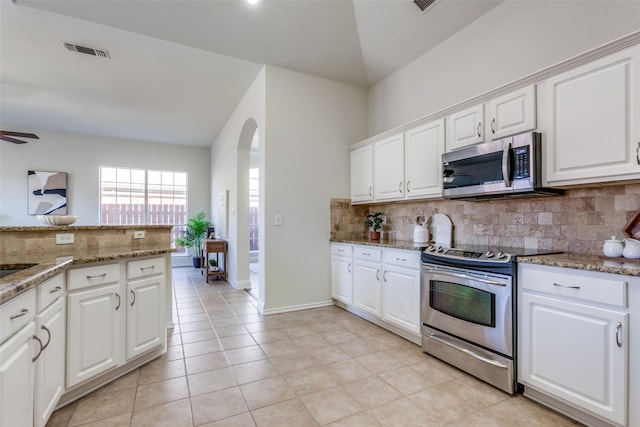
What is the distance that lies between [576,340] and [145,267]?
2.83 m

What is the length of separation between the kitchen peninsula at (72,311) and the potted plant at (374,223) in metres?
2.27

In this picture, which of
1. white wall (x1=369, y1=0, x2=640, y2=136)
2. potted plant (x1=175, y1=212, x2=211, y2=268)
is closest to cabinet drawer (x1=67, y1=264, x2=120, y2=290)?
white wall (x1=369, y1=0, x2=640, y2=136)

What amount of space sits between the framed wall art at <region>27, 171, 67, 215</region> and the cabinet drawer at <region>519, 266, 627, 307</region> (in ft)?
26.3

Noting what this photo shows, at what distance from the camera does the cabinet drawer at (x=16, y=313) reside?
1.16 meters

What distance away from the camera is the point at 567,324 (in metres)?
1.73

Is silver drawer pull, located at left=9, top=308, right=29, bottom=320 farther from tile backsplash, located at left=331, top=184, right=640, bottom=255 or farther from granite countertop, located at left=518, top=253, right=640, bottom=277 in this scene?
tile backsplash, located at left=331, top=184, right=640, bottom=255

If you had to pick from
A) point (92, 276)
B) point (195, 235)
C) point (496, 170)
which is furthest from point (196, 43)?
point (195, 235)

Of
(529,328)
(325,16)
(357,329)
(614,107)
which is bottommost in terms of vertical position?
(357,329)

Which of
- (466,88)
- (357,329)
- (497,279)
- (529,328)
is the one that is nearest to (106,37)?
(466,88)

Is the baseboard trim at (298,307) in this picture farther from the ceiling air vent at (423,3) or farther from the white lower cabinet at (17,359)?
the ceiling air vent at (423,3)

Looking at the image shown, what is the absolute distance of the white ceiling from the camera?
2959 millimetres

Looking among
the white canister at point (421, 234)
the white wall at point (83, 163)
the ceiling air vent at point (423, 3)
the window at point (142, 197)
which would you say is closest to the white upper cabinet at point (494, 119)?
the white canister at point (421, 234)

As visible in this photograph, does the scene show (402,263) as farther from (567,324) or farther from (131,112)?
(131,112)

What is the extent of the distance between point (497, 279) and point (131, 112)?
593cm
